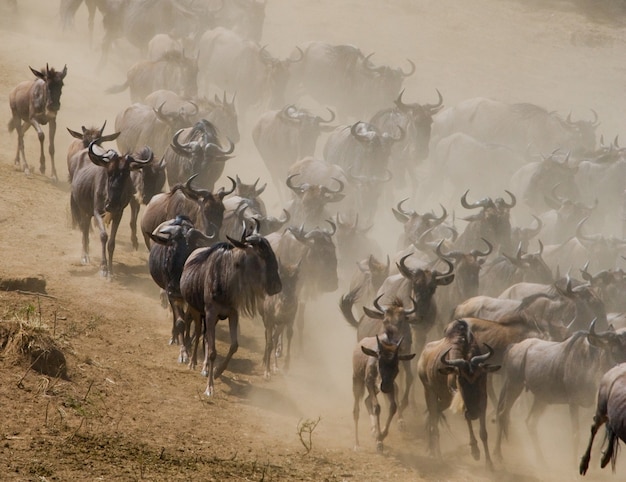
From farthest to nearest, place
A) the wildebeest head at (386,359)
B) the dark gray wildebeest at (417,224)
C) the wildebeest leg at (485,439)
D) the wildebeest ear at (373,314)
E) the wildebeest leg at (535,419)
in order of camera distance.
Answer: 1. the dark gray wildebeest at (417,224)
2. the wildebeest leg at (535,419)
3. the wildebeest ear at (373,314)
4. the wildebeest leg at (485,439)
5. the wildebeest head at (386,359)

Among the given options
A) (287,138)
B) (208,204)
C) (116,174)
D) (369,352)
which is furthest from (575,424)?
(287,138)

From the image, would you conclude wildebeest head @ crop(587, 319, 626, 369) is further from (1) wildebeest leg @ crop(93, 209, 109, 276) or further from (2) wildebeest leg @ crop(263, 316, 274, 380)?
(1) wildebeest leg @ crop(93, 209, 109, 276)

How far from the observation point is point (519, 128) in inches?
1067

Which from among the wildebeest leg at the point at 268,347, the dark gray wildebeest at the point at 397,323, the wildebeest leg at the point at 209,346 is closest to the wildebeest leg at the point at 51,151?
the wildebeest leg at the point at 268,347

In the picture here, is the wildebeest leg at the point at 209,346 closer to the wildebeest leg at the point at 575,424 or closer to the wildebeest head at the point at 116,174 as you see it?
the wildebeest head at the point at 116,174

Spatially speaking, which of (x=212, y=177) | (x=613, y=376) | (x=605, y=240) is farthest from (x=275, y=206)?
(x=613, y=376)

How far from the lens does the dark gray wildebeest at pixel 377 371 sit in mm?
12242

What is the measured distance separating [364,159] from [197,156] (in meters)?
4.99

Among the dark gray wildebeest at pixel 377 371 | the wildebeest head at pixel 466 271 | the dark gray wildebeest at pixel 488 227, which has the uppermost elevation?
the dark gray wildebeest at pixel 488 227

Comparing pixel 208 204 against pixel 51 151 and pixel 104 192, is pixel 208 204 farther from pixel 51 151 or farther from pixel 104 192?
pixel 51 151

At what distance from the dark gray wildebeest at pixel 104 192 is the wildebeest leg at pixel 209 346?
12.0 feet

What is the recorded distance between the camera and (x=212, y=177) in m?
19.1

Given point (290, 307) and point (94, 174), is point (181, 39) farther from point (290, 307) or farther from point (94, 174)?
point (290, 307)

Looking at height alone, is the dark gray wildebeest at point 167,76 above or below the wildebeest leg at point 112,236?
above
